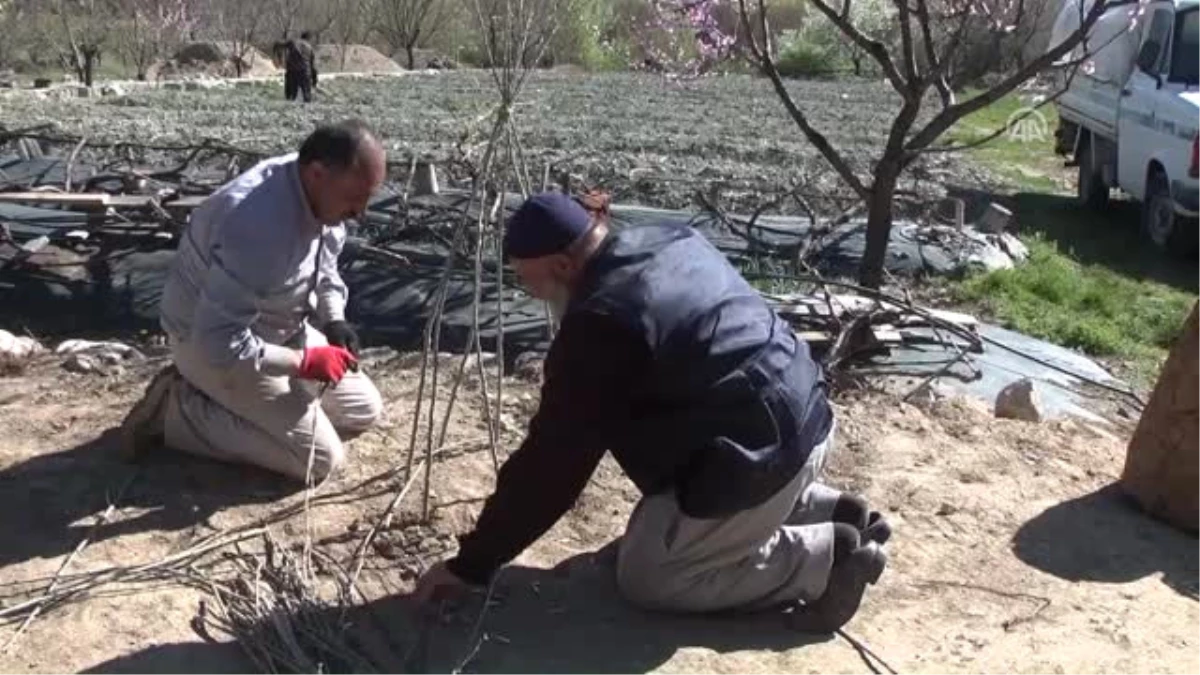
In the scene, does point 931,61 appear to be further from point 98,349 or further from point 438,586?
point 438,586

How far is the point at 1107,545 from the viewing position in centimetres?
461

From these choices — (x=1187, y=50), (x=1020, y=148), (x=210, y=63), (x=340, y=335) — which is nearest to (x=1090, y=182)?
(x=1187, y=50)

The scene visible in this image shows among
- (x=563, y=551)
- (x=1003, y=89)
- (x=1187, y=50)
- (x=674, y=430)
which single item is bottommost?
(x=563, y=551)

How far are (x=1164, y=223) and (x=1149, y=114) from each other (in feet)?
2.93

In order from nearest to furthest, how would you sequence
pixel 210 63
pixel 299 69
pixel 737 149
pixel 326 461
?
pixel 326 461 < pixel 737 149 < pixel 299 69 < pixel 210 63

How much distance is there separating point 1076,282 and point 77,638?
702 cm

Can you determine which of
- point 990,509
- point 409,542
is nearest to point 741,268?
point 990,509

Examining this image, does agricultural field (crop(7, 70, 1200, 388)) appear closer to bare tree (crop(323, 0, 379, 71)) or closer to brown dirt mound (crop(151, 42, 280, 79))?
brown dirt mound (crop(151, 42, 280, 79))

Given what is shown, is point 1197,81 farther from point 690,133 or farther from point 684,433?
point 684,433

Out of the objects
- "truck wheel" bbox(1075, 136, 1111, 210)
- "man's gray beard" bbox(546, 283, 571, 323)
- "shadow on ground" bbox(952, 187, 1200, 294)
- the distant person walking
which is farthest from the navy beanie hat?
the distant person walking

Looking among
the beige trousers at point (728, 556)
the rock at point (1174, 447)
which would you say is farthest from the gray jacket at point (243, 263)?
the rock at point (1174, 447)

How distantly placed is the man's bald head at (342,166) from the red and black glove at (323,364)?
15.7 inches

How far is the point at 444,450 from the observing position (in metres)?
4.90

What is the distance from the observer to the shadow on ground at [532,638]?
139 inches
